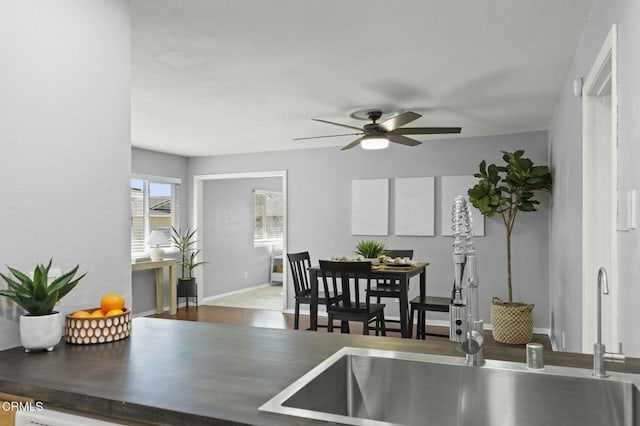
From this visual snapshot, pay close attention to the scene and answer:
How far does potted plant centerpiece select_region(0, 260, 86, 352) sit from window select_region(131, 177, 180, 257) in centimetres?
549

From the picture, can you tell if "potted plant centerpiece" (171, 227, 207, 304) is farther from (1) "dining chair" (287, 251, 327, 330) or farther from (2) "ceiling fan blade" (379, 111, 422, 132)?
(2) "ceiling fan blade" (379, 111, 422, 132)

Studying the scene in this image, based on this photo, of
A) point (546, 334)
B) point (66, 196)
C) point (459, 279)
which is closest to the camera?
point (459, 279)

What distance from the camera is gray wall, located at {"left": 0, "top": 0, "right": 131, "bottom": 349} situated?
5.09 feet

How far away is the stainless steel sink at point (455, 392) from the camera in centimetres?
123

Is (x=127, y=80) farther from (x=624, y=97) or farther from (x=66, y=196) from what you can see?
(x=624, y=97)

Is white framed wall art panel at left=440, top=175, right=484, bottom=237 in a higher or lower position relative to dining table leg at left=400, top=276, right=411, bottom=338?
higher

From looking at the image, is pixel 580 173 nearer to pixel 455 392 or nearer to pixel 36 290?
pixel 455 392

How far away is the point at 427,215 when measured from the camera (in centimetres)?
629

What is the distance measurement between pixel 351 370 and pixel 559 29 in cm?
235

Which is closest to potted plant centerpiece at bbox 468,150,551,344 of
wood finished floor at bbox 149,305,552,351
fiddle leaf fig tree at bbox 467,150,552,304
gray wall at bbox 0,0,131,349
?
fiddle leaf fig tree at bbox 467,150,552,304

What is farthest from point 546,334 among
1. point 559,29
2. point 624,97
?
point 624,97

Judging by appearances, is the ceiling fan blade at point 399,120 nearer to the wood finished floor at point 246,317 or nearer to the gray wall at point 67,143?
the gray wall at point 67,143

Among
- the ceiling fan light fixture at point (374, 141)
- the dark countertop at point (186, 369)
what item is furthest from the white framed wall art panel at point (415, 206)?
the dark countertop at point (186, 369)

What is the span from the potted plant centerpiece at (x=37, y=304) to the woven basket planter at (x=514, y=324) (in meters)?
4.63
